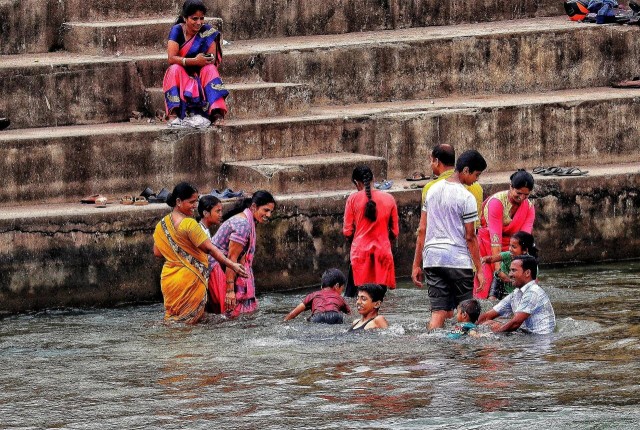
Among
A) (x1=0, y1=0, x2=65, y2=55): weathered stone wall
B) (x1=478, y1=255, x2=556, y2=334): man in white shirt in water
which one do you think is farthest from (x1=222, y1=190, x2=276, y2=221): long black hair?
(x1=0, y1=0, x2=65, y2=55): weathered stone wall

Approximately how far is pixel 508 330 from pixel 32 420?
3510 millimetres

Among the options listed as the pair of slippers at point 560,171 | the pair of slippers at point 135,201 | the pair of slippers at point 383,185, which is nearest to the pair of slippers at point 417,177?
the pair of slippers at point 383,185

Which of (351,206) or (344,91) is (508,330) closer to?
(351,206)

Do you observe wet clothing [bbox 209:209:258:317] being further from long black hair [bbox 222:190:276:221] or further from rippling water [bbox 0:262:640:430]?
rippling water [bbox 0:262:640:430]

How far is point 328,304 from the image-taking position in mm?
11469

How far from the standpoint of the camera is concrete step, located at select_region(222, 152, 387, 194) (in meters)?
14.2

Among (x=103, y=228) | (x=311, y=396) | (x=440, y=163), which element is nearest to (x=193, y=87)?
(x=103, y=228)

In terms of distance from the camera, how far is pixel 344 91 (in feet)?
54.7

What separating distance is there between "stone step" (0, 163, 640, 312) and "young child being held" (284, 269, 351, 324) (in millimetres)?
2158

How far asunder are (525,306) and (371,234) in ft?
8.07

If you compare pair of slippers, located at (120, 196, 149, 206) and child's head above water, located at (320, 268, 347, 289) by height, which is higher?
pair of slippers, located at (120, 196, 149, 206)

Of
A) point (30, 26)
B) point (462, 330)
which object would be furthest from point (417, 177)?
point (30, 26)

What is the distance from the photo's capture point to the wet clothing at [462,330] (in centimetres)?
1061

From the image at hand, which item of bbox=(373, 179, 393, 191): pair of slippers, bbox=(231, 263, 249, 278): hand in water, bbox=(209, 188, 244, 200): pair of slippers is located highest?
bbox=(209, 188, 244, 200): pair of slippers
